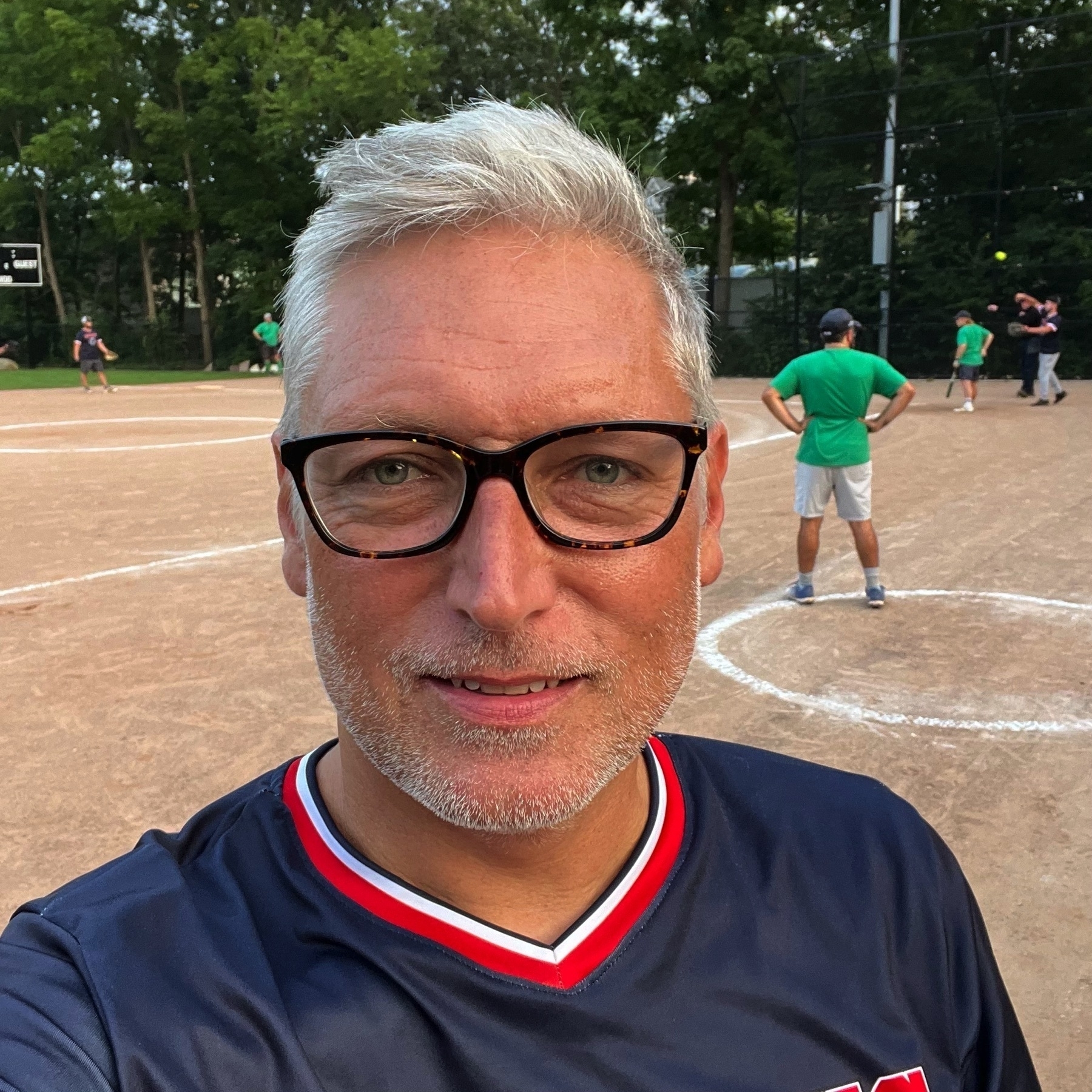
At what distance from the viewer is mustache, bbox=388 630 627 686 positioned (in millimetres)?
1312

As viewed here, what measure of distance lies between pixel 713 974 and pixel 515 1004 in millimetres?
286

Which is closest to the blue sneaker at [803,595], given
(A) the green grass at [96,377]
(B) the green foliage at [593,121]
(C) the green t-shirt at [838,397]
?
(C) the green t-shirt at [838,397]

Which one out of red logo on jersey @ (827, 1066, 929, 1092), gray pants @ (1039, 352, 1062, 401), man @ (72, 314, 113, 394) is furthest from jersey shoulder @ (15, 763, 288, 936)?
man @ (72, 314, 113, 394)

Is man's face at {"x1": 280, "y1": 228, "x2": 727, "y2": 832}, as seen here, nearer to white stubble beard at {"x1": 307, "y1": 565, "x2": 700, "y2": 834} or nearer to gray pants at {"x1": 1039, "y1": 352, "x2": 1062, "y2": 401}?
white stubble beard at {"x1": 307, "y1": 565, "x2": 700, "y2": 834}

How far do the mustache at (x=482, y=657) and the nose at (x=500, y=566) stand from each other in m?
0.02

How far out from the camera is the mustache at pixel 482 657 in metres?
1.31

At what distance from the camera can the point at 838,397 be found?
6.94 m

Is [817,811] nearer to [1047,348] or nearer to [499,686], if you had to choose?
[499,686]

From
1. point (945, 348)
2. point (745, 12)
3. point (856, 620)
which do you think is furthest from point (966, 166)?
point (856, 620)

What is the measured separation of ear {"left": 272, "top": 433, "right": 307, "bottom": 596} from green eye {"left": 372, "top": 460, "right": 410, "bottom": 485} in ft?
0.65

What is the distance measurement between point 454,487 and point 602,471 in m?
0.20

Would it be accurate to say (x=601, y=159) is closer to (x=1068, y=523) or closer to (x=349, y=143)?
(x=349, y=143)

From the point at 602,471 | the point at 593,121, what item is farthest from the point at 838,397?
the point at 593,121

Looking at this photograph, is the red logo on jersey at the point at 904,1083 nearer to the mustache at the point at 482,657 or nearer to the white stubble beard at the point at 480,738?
the white stubble beard at the point at 480,738
